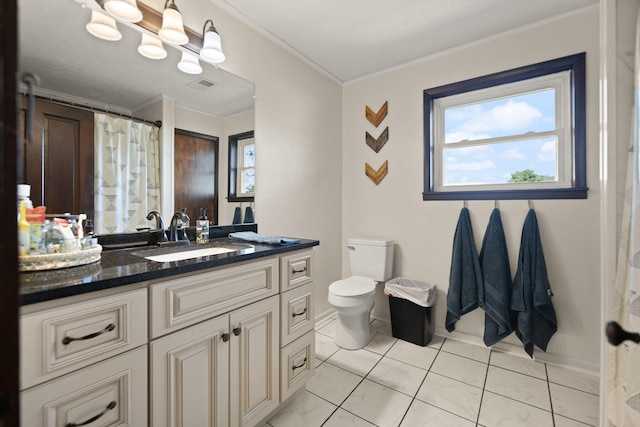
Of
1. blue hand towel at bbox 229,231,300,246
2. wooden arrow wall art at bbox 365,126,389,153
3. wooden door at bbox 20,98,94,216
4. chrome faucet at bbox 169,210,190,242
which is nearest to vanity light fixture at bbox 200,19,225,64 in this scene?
wooden door at bbox 20,98,94,216

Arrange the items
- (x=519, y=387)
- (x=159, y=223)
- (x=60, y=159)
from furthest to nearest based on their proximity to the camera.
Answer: (x=519, y=387) < (x=159, y=223) < (x=60, y=159)

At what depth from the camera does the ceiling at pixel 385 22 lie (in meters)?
1.87

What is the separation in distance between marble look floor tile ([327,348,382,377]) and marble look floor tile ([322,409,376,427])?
1.24ft

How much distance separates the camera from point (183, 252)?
1509 millimetres

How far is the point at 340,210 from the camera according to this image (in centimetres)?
300

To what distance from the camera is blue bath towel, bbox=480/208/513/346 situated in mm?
2072

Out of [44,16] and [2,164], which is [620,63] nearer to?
[2,164]

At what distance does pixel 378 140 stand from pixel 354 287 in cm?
143

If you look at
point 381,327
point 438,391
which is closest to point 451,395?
point 438,391

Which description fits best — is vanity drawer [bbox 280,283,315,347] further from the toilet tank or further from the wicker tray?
the toilet tank

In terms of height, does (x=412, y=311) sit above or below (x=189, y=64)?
below

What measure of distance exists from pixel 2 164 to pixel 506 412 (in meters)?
2.19

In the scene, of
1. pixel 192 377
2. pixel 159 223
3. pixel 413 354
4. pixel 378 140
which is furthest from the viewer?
pixel 378 140

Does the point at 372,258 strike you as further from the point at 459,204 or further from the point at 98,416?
the point at 98,416
